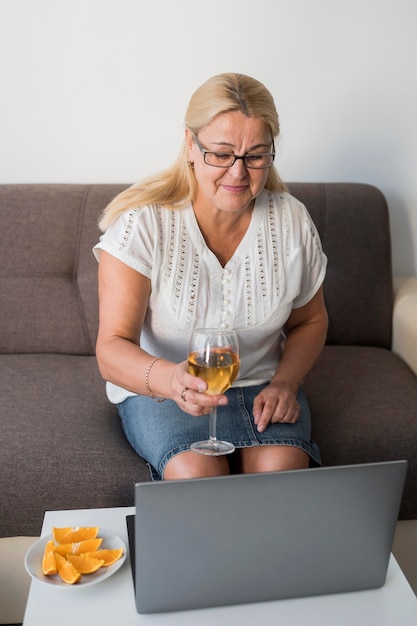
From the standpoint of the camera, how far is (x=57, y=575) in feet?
4.30

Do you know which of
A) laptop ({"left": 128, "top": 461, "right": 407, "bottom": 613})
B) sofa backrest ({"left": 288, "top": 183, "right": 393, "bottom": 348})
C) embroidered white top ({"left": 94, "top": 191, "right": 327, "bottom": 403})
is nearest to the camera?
laptop ({"left": 128, "top": 461, "right": 407, "bottom": 613})

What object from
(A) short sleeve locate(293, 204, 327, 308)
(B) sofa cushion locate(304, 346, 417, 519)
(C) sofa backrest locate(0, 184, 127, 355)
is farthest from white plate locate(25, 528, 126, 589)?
(C) sofa backrest locate(0, 184, 127, 355)

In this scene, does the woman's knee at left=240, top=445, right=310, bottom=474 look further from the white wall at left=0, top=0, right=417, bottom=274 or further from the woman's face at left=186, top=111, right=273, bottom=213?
the white wall at left=0, top=0, right=417, bottom=274

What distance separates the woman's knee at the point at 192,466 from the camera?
164 centimetres

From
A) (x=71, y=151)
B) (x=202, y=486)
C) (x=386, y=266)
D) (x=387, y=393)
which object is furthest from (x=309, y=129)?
(x=202, y=486)

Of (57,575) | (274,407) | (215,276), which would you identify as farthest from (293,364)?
(57,575)

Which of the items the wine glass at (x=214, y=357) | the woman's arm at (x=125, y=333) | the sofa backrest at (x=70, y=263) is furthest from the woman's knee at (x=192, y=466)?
the sofa backrest at (x=70, y=263)

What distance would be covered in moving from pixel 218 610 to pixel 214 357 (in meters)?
0.40

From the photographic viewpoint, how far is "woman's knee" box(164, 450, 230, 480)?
5.37 feet

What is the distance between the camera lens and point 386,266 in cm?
263

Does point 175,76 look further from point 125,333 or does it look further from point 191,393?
point 191,393

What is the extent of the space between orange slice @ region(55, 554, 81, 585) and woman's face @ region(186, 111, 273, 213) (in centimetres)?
87

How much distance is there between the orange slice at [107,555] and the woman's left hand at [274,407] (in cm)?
51

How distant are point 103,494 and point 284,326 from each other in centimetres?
65
